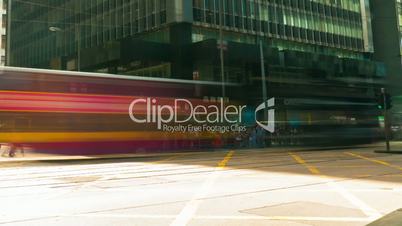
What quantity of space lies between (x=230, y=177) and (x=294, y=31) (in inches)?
1584

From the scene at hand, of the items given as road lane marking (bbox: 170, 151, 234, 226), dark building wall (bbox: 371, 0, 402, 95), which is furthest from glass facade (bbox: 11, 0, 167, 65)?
road lane marking (bbox: 170, 151, 234, 226)

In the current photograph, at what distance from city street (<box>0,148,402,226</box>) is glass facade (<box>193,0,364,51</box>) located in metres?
31.4

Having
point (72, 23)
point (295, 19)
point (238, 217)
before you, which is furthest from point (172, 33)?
point (238, 217)

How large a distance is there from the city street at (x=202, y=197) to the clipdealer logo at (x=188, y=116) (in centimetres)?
754

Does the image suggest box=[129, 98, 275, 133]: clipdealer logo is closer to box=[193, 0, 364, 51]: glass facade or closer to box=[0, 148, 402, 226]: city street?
box=[0, 148, 402, 226]: city street

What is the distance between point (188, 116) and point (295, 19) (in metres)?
30.7

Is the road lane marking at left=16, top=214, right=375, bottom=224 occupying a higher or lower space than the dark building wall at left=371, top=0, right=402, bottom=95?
lower

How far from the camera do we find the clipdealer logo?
23641 millimetres

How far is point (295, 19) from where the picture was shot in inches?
2067

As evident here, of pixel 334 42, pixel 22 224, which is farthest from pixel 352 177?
pixel 334 42

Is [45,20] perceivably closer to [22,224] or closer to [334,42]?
[334,42]

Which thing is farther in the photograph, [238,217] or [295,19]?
[295,19]

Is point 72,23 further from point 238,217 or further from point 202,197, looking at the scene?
point 238,217

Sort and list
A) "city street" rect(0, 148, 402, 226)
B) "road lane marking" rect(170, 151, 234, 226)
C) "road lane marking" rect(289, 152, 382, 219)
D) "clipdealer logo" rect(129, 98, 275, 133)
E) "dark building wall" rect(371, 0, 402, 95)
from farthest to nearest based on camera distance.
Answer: "dark building wall" rect(371, 0, 402, 95) → "clipdealer logo" rect(129, 98, 275, 133) → "road lane marking" rect(289, 152, 382, 219) → "city street" rect(0, 148, 402, 226) → "road lane marking" rect(170, 151, 234, 226)
